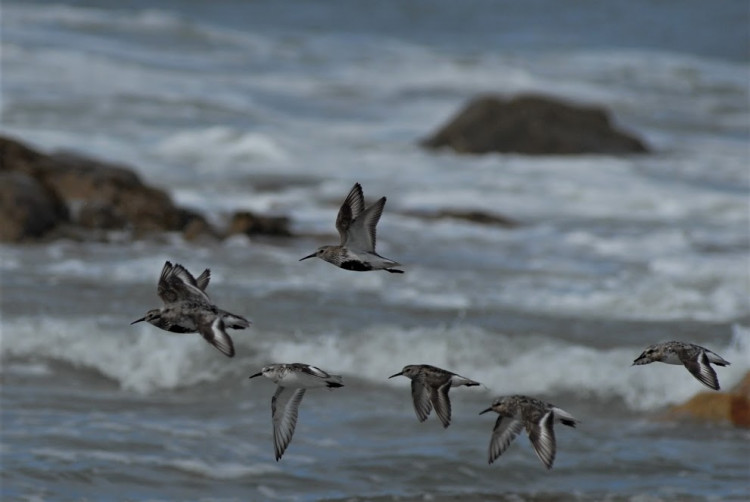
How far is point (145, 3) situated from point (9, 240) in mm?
30434

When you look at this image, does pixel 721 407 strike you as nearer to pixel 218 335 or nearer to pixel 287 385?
pixel 287 385

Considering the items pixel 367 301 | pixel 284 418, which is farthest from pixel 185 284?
pixel 367 301

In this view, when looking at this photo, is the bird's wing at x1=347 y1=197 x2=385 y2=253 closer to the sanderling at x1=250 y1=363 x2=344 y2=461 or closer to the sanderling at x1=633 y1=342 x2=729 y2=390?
the sanderling at x1=250 y1=363 x2=344 y2=461

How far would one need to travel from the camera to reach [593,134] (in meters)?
22.7

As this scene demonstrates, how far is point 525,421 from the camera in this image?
6207mm

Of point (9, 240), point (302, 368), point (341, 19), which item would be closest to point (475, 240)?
point (9, 240)

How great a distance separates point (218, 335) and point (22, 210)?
9704 mm

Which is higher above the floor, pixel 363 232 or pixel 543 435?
pixel 363 232

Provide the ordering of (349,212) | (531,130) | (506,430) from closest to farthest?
(506,430) → (349,212) → (531,130)

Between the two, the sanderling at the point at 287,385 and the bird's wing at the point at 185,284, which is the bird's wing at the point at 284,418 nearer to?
the sanderling at the point at 287,385

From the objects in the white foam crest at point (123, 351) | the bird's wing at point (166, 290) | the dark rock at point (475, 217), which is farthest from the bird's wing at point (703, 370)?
the dark rock at point (475, 217)

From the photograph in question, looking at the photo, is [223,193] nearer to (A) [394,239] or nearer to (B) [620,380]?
(A) [394,239]

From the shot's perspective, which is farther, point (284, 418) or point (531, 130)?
point (531, 130)

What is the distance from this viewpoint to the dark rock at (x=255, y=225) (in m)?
15.0
